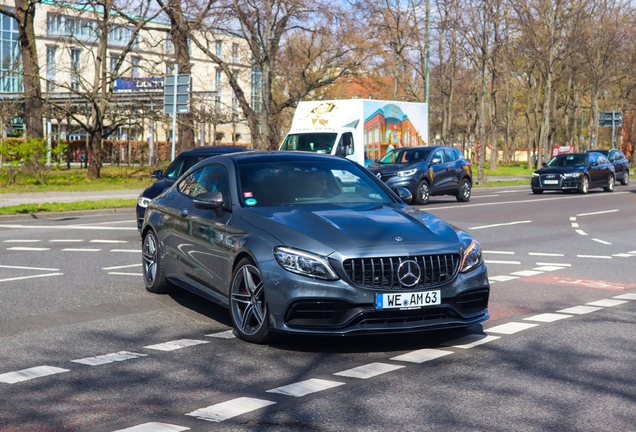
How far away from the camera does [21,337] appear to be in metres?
7.38

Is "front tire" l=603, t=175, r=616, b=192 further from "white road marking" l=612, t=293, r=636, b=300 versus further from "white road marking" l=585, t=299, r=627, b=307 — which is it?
"white road marking" l=585, t=299, r=627, b=307

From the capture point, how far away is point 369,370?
20.2ft

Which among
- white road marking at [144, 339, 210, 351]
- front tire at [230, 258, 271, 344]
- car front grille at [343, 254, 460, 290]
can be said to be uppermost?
car front grille at [343, 254, 460, 290]

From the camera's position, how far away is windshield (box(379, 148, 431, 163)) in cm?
2733

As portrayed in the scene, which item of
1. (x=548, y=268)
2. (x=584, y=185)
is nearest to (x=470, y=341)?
(x=548, y=268)

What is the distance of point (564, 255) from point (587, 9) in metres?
45.8

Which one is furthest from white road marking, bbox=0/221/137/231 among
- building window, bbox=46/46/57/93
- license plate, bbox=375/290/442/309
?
building window, bbox=46/46/57/93

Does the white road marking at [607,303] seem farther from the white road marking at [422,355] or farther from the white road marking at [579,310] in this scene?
the white road marking at [422,355]

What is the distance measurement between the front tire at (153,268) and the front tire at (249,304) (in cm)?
225

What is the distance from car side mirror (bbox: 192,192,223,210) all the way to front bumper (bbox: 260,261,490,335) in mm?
1165

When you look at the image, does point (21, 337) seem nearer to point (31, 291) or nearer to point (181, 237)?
point (181, 237)

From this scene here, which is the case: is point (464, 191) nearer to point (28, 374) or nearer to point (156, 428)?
point (28, 374)

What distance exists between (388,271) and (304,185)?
169cm

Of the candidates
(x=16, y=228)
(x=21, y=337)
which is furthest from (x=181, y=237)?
(x=16, y=228)
